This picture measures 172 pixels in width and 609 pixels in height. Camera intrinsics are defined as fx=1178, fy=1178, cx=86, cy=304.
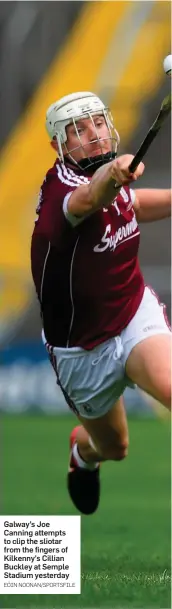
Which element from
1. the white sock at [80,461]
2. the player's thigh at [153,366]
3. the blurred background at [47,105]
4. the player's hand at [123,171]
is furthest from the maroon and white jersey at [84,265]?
the blurred background at [47,105]

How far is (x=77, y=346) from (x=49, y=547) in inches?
27.5

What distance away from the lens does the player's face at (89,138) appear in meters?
3.86

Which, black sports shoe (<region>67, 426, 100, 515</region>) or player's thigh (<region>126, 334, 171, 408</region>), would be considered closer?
player's thigh (<region>126, 334, 171, 408</region>)

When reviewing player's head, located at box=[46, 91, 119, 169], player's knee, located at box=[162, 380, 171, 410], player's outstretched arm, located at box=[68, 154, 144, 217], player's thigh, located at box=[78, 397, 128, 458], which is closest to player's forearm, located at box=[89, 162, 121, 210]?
player's outstretched arm, located at box=[68, 154, 144, 217]

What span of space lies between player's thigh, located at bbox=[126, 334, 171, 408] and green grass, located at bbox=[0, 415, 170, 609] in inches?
26.6

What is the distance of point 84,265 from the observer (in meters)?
3.90

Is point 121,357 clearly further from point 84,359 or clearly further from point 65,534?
point 65,534

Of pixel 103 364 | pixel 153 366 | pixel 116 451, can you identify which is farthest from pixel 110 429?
pixel 153 366

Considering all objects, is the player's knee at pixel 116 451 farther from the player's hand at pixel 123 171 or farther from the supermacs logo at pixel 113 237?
the player's hand at pixel 123 171

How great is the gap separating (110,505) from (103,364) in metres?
2.33

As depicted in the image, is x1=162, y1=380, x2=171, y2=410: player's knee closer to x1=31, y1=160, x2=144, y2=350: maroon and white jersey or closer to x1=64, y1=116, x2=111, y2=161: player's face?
x1=31, y1=160, x2=144, y2=350: maroon and white jersey

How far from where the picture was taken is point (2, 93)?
1056 centimetres

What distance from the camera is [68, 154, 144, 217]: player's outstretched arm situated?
124 inches

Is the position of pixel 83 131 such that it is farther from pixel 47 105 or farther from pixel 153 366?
pixel 47 105
